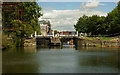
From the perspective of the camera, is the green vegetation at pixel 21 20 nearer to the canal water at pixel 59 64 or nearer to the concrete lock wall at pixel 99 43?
the concrete lock wall at pixel 99 43

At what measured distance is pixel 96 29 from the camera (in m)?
78.2

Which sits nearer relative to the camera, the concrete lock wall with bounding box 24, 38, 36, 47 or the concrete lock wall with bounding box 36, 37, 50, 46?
the concrete lock wall with bounding box 24, 38, 36, 47

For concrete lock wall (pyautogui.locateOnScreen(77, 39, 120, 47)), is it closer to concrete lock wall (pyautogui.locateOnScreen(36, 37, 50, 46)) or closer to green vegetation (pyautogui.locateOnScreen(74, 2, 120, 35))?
green vegetation (pyautogui.locateOnScreen(74, 2, 120, 35))

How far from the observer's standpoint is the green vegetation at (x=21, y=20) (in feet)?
164

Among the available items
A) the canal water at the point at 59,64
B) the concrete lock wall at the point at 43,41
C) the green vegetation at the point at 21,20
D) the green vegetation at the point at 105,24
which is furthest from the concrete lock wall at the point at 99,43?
the canal water at the point at 59,64

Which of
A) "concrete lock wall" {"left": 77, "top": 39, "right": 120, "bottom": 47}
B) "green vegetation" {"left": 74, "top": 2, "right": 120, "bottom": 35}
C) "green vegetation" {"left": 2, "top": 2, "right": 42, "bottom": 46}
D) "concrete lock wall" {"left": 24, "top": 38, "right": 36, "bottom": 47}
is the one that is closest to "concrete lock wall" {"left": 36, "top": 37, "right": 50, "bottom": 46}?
"concrete lock wall" {"left": 24, "top": 38, "right": 36, "bottom": 47}

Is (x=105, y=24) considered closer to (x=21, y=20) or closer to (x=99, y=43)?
(x=99, y=43)

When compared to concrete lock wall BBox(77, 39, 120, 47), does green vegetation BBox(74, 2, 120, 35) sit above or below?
above

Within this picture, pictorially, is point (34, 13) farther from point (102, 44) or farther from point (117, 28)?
point (117, 28)

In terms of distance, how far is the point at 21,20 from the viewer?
52688 millimetres

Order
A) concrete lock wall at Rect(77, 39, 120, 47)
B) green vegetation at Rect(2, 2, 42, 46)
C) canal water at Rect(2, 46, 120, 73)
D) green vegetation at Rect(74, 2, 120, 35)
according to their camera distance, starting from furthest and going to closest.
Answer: green vegetation at Rect(74, 2, 120, 35), concrete lock wall at Rect(77, 39, 120, 47), green vegetation at Rect(2, 2, 42, 46), canal water at Rect(2, 46, 120, 73)

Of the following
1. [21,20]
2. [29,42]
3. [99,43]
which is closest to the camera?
[21,20]

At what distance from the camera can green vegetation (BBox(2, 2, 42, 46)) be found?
50.1m

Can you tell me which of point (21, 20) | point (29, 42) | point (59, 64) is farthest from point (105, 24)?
point (59, 64)
